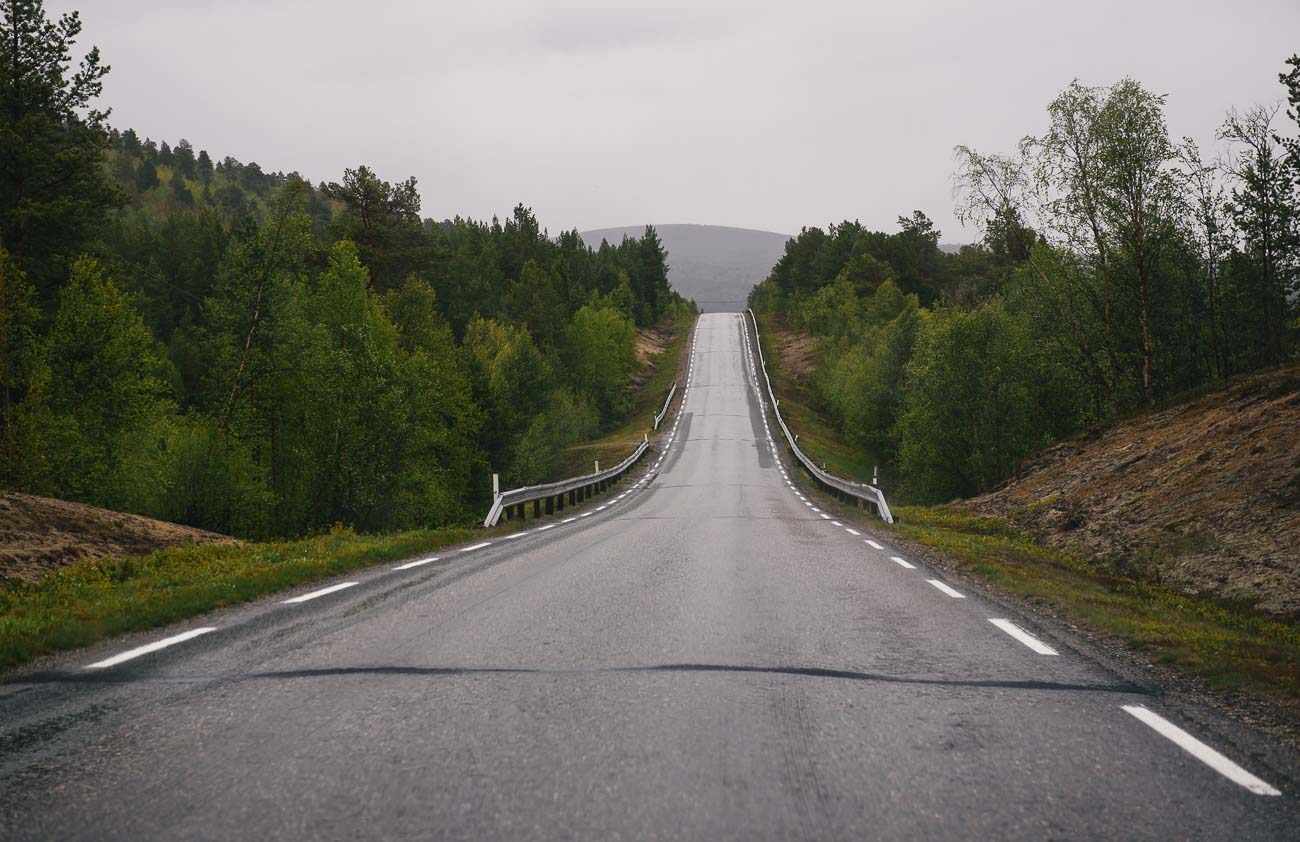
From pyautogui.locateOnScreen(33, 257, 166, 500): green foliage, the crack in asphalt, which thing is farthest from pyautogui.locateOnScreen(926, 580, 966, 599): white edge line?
pyautogui.locateOnScreen(33, 257, 166, 500): green foliage

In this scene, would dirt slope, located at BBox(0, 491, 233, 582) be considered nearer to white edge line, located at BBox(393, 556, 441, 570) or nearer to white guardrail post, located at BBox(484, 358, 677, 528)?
white edge line, located at BBox(393, 556, 441, 570)

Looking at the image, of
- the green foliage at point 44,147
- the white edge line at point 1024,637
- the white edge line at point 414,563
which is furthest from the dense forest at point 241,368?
the white edge line at point 1024,637

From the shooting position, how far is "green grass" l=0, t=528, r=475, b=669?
610 cm

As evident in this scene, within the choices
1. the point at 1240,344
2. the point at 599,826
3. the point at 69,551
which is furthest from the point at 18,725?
the point at 1240,344

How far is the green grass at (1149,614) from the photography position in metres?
5.64

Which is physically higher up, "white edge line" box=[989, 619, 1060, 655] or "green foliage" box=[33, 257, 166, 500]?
"green foliage" box=[33, 257, 166, 500]

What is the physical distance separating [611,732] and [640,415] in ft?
224

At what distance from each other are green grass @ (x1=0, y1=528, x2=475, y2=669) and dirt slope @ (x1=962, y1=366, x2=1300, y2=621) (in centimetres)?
1073

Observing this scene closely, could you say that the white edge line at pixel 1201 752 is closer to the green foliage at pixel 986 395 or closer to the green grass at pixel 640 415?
the green foliage at pixel 986 395

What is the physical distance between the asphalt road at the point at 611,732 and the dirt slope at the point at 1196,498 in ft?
18.4

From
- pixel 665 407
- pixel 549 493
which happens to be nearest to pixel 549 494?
pixel 549 493

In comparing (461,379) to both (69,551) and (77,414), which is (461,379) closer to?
(77,414)

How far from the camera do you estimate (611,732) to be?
3.82 metres

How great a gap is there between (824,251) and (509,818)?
10230 cm
